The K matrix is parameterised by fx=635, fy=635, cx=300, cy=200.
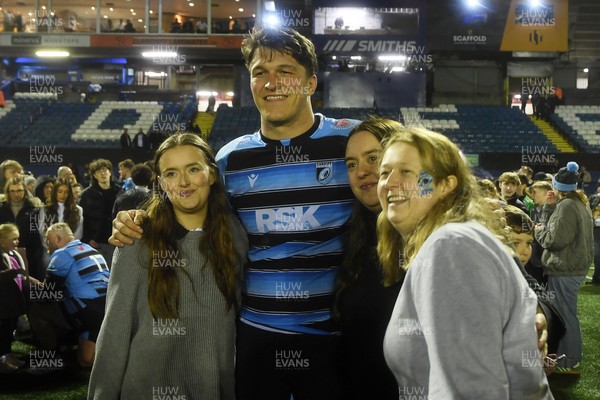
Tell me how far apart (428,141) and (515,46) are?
22.7 meters

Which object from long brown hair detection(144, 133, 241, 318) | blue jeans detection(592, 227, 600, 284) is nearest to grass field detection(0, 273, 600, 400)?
long brown hair detection(144, 133, 241, 318)

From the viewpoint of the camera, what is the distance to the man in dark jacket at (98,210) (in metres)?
7.31

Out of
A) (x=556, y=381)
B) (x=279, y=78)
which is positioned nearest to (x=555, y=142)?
(x=556, y=381)

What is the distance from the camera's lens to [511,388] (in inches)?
61.2

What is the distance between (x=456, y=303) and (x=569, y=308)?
470cm

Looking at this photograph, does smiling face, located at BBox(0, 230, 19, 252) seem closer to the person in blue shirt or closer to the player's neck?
the person in blue shirt

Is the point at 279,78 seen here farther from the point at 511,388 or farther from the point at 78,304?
the point at 78,304

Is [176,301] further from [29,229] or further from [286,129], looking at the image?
[29,229]

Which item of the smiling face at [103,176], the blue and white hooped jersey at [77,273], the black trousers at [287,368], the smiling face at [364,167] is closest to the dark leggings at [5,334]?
the blue and white hooped jersey at [77,273]

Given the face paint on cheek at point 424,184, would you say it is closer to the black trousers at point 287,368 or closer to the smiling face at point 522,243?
the black trousers at point 287,368

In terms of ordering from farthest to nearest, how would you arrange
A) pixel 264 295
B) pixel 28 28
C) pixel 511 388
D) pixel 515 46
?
pixel 28 28, pixel 515 46, pixel 264 295, pixel 511 388

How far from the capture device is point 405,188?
1793 millimetres

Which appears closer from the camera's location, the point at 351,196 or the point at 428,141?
the point at 428,141

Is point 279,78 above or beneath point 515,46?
beneath
